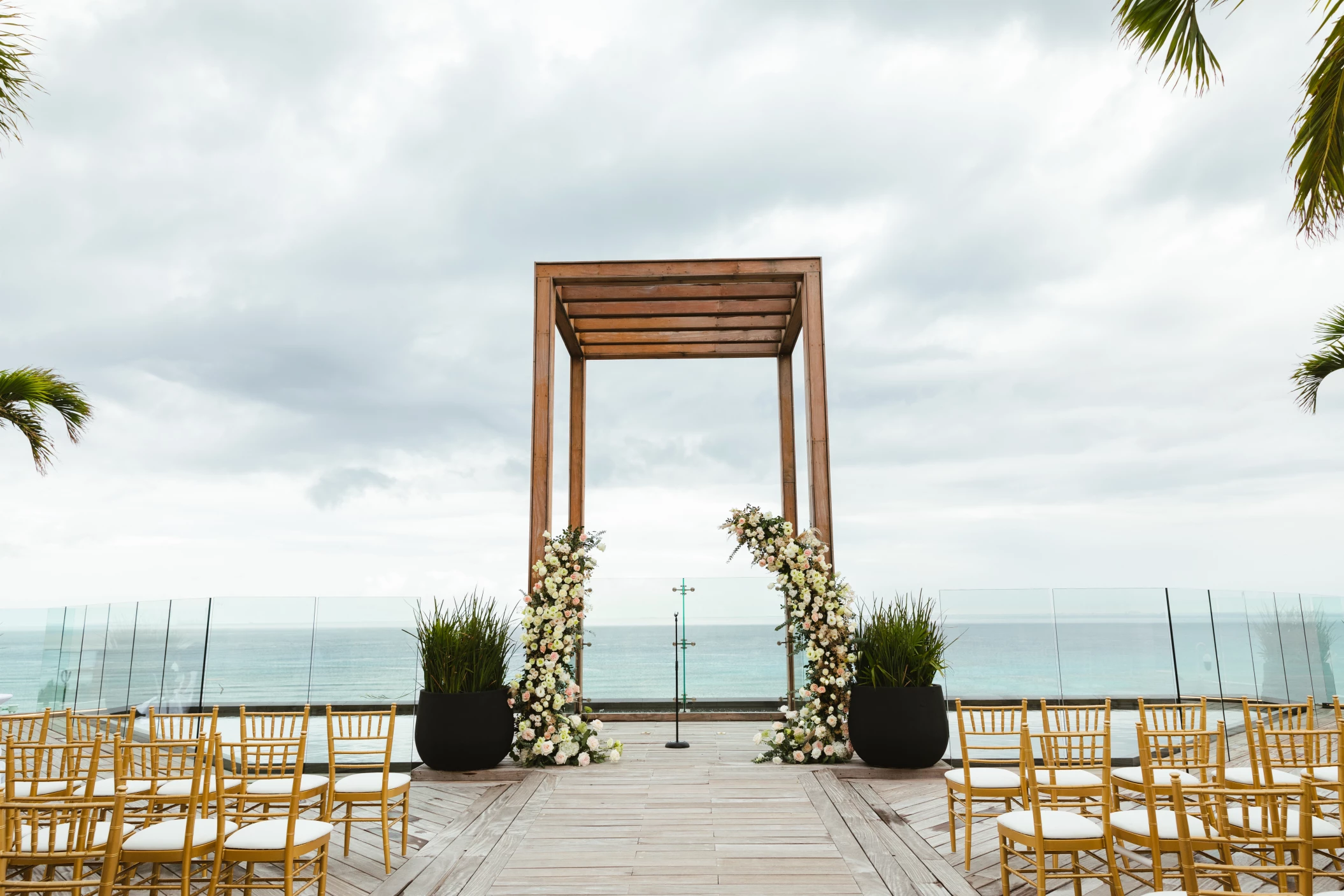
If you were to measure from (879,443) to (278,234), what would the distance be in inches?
354

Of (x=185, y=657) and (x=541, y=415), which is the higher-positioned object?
(x=541, y=415)

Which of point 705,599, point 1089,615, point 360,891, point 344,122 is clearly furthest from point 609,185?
point 360,891

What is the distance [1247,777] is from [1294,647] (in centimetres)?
416

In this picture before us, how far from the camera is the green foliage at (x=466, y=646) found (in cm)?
596

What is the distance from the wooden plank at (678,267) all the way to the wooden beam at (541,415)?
206 mm

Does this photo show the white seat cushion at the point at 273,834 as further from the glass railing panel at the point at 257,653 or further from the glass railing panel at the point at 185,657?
the glass railing panel at the point at 185,657

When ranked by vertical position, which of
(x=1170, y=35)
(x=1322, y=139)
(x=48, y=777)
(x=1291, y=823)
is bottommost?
(x=1291, y=823)

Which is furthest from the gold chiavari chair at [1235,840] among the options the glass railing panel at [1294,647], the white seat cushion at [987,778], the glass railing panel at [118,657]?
the glass railing panel at [118,657]

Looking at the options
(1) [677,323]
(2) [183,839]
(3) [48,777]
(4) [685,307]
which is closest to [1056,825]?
(2) [183,839]

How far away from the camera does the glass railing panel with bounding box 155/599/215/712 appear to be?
6.31 m

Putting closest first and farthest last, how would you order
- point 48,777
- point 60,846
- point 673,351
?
point 60,846
point 48,777
point 673,351

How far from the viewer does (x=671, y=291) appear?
7.24 meters

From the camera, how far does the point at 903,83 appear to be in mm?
7547

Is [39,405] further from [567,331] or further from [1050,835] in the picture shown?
[1050,835]
